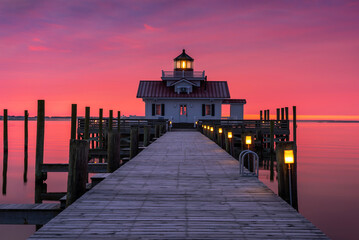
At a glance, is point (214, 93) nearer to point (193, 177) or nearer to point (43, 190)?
point (43, 190)

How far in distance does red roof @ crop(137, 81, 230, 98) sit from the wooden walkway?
3423cm

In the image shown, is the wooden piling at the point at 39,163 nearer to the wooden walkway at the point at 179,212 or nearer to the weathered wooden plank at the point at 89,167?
the weathered wooden plank at the point at 89,167

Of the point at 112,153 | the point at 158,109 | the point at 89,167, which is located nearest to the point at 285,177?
the point at 112,153

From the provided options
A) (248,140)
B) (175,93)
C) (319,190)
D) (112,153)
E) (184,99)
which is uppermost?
(175,93)

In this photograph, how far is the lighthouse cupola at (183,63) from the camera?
45.9m

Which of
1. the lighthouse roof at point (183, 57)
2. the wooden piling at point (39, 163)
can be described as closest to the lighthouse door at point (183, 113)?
the lighthouse roof at point (183, 57)

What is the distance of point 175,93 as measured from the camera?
43.5 metres

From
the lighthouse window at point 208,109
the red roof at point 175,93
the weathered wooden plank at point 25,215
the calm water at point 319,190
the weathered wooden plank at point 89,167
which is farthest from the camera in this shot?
the lighthouse window at point 208,109

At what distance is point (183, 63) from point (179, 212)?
136ft

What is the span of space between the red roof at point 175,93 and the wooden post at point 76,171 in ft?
118

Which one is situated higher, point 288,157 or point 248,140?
point 248,140

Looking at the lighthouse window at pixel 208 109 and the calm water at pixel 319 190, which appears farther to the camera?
the lighthouse window at pixel 208 109

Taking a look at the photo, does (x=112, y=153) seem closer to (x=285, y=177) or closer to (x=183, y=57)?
(x=285, y=177)

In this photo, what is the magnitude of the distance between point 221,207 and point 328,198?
39.9 feet
